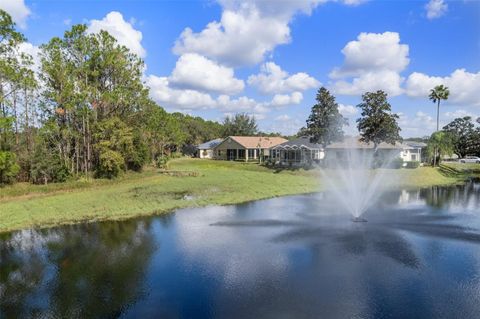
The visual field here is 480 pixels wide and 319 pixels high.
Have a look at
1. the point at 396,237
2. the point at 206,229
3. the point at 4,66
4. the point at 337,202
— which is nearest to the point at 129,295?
the point at 206,229

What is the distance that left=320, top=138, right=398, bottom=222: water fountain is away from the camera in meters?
34.6

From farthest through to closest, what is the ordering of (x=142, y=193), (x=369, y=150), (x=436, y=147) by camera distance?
1. (x=369, y=150)
2. (x=436, y=147)
3. (x=142, y=193)

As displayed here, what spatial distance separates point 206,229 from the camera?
2417 centimetres

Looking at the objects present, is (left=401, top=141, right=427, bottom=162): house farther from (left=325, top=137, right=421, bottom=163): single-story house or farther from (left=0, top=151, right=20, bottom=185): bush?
(left=0, top=151, right=20, bottom=185): bush

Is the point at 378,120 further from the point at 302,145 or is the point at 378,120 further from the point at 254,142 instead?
the point at 254,142

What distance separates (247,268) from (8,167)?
30.3 metres

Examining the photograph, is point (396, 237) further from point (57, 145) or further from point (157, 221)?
point (57, 145)

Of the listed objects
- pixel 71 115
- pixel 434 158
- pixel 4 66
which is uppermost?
pixel 4 66

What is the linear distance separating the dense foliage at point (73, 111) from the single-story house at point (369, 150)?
1289 inches

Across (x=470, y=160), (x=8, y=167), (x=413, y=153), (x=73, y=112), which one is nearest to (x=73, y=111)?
(x=73, y=112)

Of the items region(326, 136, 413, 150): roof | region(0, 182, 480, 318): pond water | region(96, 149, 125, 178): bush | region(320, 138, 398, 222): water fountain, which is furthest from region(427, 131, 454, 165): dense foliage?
region(96, 149, 125, 178): bush

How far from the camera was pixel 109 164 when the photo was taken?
45281 mm

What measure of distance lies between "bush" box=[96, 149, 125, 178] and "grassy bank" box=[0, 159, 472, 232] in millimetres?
1511

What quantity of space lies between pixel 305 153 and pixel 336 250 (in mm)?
47652
